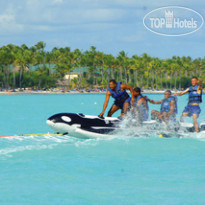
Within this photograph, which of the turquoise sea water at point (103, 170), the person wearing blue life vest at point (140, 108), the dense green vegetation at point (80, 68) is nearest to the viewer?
the turquoise sea water at point (103, 170)

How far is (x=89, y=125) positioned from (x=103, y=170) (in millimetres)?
2154

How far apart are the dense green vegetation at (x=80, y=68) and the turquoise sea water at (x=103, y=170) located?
240ft

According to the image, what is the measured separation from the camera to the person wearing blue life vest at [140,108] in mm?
11539

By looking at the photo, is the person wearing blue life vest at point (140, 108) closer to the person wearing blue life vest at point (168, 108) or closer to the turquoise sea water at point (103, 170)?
the person wearing blue life vest at point (168, 108)

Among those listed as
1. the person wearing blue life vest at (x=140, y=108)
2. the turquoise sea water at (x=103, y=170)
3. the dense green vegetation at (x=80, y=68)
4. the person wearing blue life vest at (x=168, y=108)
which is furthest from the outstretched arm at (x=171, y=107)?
the dense green vegetation at (x=80, y=68)

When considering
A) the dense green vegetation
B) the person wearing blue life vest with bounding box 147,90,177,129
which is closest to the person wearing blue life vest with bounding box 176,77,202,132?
the person wearing blue life vest with bounding box 147,90,177,129

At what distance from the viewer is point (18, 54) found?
8475 cm

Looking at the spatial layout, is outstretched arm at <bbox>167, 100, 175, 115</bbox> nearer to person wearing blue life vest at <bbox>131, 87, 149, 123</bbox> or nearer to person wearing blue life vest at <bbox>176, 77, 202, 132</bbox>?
person wearing blue life vest at <bbox>176, 77, 202, 132</bbox>

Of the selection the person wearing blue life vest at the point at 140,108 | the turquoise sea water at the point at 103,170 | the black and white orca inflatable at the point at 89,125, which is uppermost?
the person wearing blue life vest at the point at 140,108

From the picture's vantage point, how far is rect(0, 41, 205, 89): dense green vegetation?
87.7m

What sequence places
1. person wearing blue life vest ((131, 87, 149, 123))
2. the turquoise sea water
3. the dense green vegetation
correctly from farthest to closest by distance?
the dense green vegetation → person wearing blue life vest ((131, 87, 149, 123)) → the turquoise sea water

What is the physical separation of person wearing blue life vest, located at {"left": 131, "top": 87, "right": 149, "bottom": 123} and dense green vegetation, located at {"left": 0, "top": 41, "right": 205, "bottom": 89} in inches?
2906

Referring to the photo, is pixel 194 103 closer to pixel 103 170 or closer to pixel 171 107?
pixel 171 107

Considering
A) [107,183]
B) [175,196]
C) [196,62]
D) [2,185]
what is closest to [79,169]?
[107,183]
